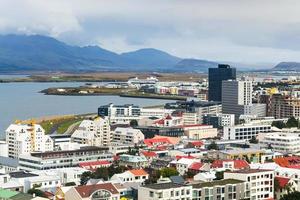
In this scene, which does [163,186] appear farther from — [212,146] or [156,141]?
[156,141]

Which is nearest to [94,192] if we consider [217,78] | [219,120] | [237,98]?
[219,120]

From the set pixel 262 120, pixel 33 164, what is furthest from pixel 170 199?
pixel 262 120

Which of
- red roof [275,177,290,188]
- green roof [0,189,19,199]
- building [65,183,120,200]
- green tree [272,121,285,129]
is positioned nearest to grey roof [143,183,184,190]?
building [65,183,120,200]

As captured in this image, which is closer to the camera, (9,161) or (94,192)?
(94,192)

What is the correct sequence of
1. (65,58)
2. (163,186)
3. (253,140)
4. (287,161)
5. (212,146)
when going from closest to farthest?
(163,186) → (287,161) → (212,146) → (253,140) → (65,58)

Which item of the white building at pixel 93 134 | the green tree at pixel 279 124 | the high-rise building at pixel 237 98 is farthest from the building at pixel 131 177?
the high-rise building at pixel 237 98

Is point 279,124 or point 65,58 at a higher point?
point 65,58

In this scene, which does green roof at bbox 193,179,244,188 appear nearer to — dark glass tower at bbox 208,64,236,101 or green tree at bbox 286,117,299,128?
green tree at bbox 286,117,299,128
